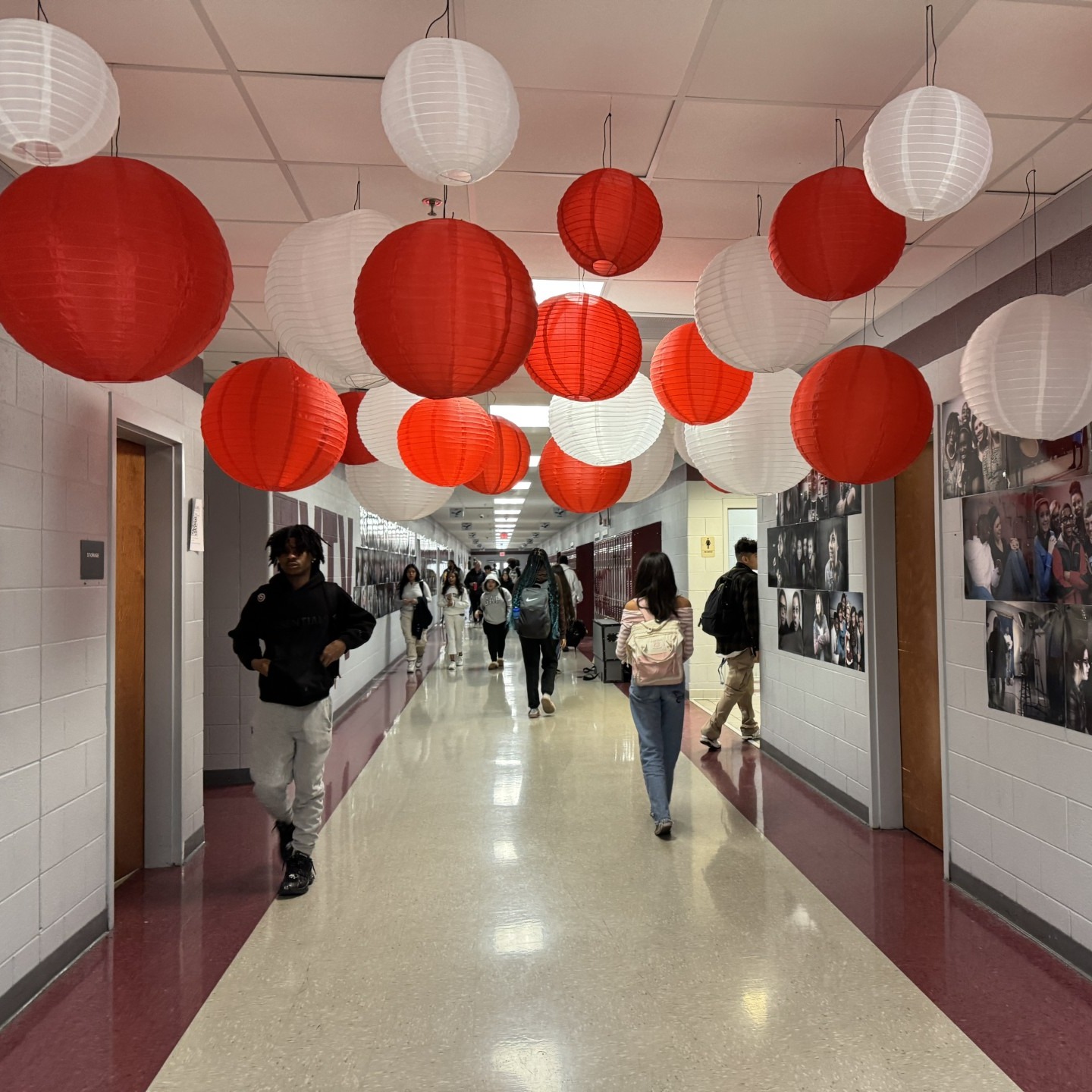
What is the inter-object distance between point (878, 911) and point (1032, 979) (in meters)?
0.57

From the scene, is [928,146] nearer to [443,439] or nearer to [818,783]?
[443,439]

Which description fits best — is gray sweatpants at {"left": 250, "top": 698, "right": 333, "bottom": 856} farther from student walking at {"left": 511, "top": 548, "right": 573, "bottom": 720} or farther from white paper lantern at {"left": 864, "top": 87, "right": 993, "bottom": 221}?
student walking at {"left": 511, "top": 548, "right": 573, "bottom": 720}

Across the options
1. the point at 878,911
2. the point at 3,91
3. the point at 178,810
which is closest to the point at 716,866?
the point at 878,911

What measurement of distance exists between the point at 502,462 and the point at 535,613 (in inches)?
146

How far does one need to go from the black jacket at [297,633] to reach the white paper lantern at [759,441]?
1.59 metres

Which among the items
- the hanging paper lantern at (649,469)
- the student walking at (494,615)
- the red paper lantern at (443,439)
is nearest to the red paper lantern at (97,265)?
the red paper lantern at (443,439)

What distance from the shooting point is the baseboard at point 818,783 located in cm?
418

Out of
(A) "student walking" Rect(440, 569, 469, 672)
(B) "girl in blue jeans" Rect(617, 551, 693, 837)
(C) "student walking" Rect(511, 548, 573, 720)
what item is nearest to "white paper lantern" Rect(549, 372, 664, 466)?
(B) "girl in blue jeans" Rect(617, 551, 693, 837)

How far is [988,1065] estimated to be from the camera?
6.66 feet

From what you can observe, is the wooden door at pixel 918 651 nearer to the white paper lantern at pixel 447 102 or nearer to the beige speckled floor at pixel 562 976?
the beige speckled floor at pixel 562 976

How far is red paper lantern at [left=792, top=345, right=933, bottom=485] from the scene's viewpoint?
7.54ft

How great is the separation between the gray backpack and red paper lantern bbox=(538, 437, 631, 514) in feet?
11.7

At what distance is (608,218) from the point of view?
6.56 feet

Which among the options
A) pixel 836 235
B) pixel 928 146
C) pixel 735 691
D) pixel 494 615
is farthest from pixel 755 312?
pixel 494 615
